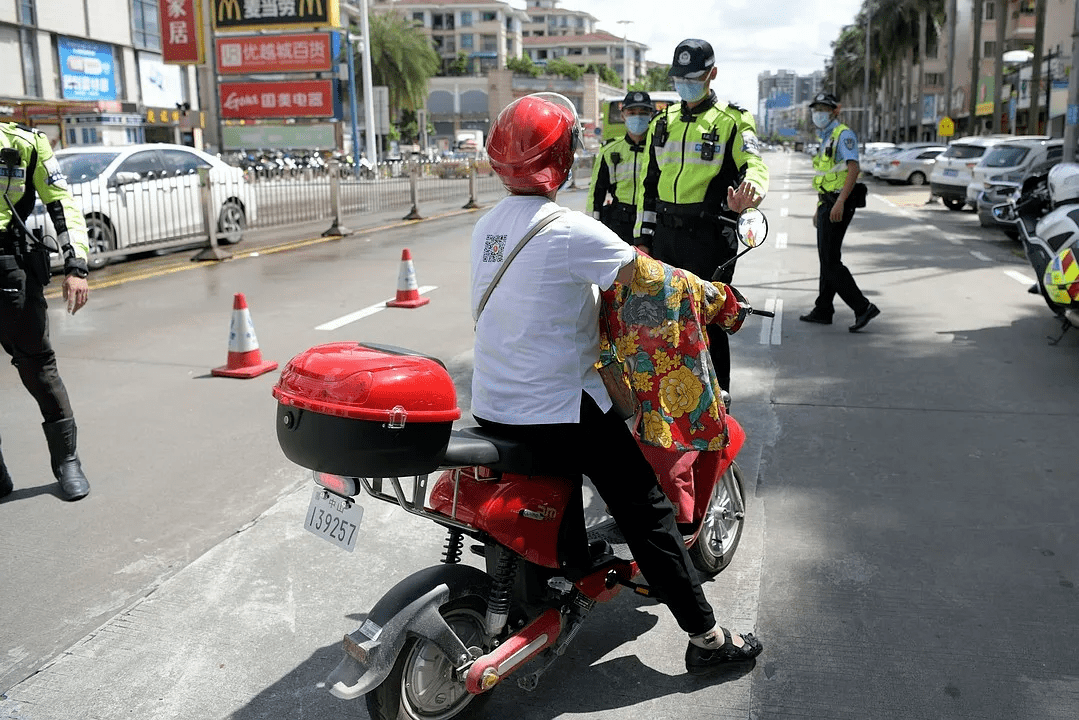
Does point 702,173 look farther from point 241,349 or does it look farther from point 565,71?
point 565,71

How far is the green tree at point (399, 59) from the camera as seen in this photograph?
6988cm

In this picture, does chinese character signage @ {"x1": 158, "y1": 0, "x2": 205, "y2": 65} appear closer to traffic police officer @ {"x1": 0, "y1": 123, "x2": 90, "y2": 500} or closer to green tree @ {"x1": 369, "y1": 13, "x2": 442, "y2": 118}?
green tree @ {"x1": 369, "y1": 13, "x2": 442, "y2": 118}

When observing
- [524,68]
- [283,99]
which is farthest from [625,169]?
[524,68]

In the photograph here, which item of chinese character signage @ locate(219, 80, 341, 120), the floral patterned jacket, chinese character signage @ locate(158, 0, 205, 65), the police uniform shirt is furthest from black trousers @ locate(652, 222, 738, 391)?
chinese character signage @ locate(158, 0, 205, 65)

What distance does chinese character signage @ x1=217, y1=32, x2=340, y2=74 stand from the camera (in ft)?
125

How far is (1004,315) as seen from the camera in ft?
31.0

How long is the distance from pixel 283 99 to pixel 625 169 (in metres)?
33.0

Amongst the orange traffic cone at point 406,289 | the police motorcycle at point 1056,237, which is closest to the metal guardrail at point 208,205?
the orange traffic cone at point 406,289

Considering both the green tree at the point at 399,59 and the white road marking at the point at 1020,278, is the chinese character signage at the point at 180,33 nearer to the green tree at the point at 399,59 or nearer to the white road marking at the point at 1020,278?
the green tree at the point at 399,59

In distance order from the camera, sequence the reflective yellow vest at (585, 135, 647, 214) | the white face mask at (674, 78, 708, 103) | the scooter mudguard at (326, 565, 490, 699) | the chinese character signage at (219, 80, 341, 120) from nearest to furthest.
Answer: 1. the scooter mudguard at (326, 565, 490, 699)
2. the white face mask at (674, 78, 708, 103)
3. the reflective yellow vest at (585, 135, 647, 214)
4. the chinese character signage at (219, 80, 341, 120)

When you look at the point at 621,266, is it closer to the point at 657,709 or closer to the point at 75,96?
the point at 657,709

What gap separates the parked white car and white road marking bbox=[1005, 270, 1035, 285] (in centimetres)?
1058

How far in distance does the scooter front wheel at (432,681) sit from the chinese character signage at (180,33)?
40.6 meters

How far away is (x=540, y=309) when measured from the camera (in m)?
2.73
